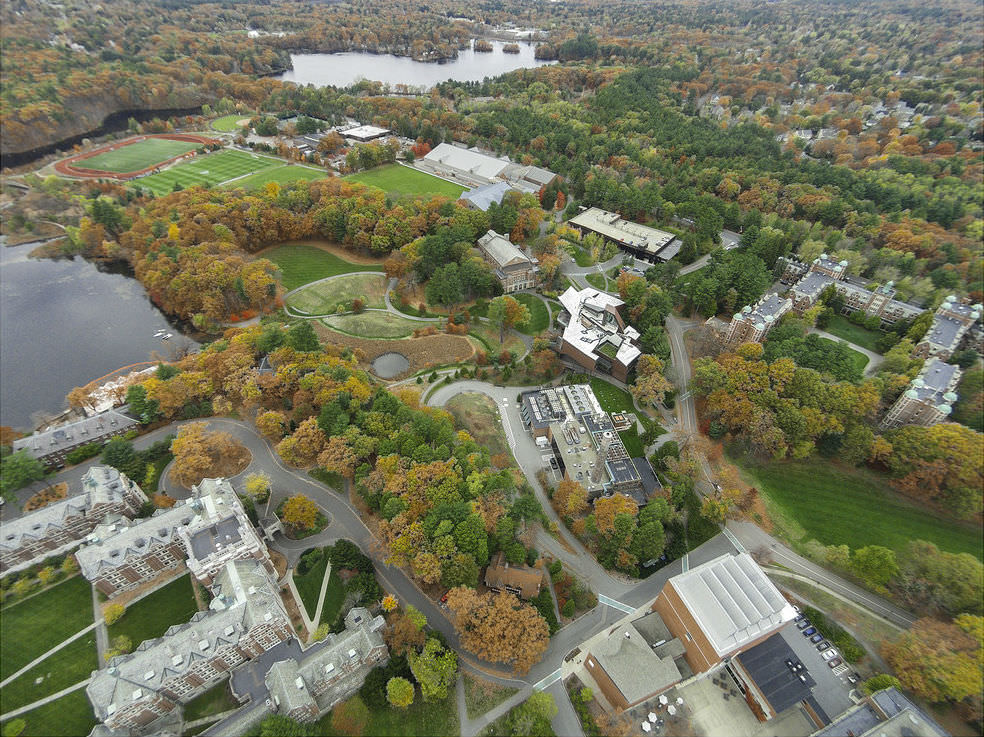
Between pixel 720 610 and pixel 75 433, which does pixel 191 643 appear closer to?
pixel 75 433

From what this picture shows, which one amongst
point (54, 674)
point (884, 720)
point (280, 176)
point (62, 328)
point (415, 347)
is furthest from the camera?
point (280, 176)

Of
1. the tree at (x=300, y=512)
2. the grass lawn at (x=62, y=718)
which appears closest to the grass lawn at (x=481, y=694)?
the tree at (x=300, y=512)

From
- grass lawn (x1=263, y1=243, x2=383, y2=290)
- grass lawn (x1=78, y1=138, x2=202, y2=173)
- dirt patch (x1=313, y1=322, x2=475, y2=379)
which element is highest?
grass lawn (x1=78, y1=138, x2=202, y2=173)

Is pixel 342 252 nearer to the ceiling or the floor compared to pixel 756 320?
nearer to the floor

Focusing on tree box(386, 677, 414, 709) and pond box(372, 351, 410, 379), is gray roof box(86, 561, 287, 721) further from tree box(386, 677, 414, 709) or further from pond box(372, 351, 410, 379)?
pond box(372, 351, 410, 379)

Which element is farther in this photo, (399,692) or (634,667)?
(634,667)

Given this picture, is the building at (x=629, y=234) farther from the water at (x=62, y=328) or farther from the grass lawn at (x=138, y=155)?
the grass lawn at (x=138, y=155)

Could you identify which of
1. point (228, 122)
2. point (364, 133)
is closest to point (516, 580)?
point (364, 133)

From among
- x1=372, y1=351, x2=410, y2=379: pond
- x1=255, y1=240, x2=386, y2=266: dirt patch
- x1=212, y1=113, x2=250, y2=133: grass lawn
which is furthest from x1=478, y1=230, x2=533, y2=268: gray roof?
x1=212, y1=113, x2=250, y2=133: grass lawn
